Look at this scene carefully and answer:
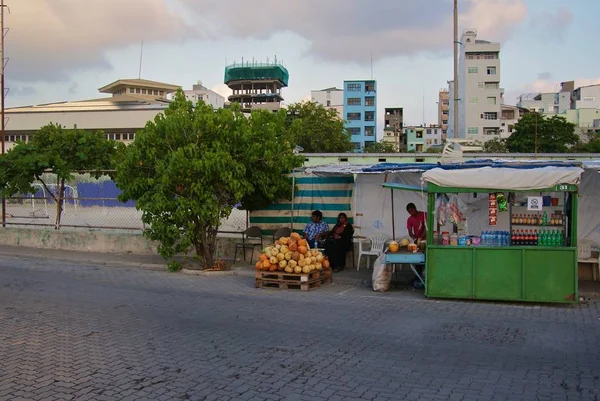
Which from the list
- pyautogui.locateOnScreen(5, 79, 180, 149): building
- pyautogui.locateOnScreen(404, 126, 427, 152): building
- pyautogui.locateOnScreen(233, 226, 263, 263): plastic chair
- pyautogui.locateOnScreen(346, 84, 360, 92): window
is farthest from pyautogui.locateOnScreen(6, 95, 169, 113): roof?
pyautogui.locateOnScreen(404, 126, 427, 152): building

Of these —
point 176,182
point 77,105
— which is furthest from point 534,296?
point 77,105

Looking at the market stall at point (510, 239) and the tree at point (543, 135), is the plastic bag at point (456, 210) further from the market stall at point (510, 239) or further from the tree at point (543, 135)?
the tree at point (543, 135)

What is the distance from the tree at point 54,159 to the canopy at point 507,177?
37.0ft

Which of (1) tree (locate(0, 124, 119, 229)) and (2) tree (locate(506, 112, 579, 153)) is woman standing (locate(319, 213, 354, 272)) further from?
(2) tree (locate(506, 112, 579, 153))

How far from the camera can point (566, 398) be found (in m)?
5.47

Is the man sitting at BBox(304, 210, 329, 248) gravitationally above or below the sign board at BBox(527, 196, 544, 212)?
below

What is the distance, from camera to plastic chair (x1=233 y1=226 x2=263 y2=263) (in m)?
15.2

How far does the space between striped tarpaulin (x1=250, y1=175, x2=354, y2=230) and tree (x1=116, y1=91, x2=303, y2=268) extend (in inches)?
34.9

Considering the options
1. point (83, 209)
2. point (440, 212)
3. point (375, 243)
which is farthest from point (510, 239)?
point (83, 209)

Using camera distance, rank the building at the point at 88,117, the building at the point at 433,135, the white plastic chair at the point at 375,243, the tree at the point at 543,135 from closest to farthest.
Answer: the white plastic chair at the point at 375,243 < the tree at the point at 543,135 < the building at the point at 88,117 < the building at the point at 433,135

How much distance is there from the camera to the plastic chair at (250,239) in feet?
49.8

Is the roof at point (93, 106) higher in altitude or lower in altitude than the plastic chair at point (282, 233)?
higher

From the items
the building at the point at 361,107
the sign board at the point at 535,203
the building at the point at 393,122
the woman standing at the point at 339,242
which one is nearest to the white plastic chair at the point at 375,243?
the woman standing at the point at 339,242

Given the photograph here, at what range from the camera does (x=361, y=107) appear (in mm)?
109625
